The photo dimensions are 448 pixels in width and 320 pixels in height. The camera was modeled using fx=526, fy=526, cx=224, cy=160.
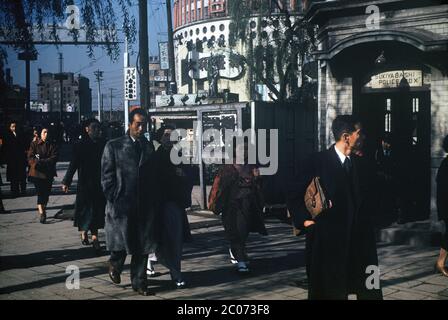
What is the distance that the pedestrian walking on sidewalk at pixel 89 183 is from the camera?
26.2 ft

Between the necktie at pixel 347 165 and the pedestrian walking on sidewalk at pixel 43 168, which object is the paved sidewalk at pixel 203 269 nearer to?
the pedestrian walking on sidewalk at pixel 43 168

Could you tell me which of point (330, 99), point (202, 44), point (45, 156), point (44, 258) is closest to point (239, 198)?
point (44, 258)

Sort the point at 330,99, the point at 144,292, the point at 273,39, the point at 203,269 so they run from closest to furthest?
the point at 144,292
the point at 203,269
the point at 330,99
the point at 273,39

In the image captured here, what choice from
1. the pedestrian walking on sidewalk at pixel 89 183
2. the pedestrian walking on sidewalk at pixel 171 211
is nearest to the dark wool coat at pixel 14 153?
the pedestrian walking on sidewalk at pixel 89 183

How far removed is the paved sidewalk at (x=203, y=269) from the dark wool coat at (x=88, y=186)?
1.64 ft

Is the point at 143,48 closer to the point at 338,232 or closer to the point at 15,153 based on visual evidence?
the point at 15,153

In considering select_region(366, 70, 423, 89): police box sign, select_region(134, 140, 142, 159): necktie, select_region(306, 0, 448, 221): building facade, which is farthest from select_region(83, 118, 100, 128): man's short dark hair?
select_region(366, 70, 423, 89): police box sign

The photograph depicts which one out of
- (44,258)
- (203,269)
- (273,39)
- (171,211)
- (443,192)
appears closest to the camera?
(171,211)

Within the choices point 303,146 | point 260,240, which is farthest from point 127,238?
point 303,146

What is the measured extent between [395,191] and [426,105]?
1715mm

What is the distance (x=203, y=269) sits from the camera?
7.03 m

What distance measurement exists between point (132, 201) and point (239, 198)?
5.43ft

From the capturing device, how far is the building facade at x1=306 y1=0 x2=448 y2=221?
349 inches

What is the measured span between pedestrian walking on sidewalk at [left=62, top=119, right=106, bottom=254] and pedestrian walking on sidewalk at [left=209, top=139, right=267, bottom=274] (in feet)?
6.91
